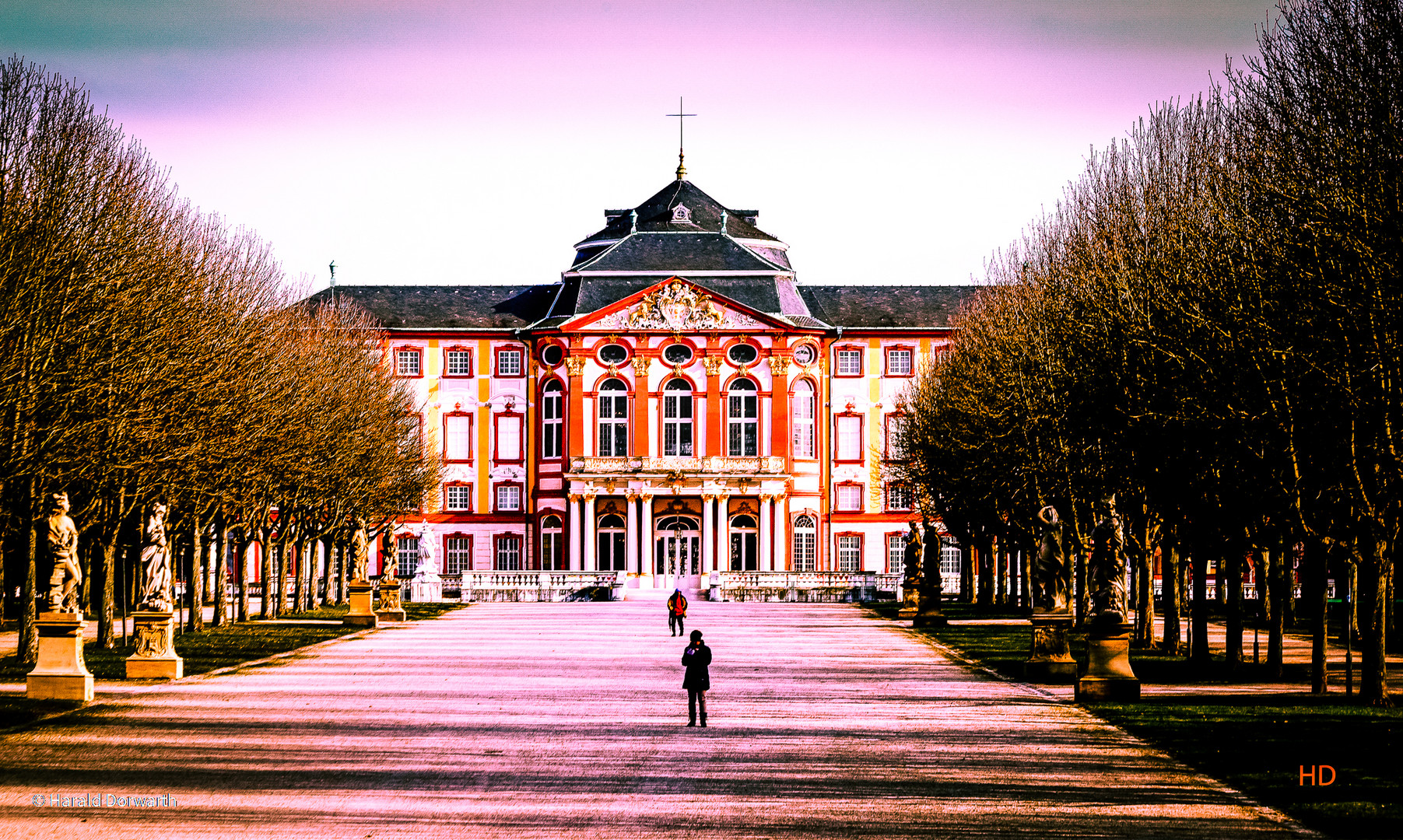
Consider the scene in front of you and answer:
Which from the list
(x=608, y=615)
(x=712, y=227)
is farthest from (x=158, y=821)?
(x=712, y=227)

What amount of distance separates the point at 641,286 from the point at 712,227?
9414 millimetres

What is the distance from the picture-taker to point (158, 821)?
1521 centimetres

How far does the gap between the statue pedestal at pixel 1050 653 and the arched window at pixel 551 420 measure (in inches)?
2311

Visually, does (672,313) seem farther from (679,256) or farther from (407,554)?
(407,554)

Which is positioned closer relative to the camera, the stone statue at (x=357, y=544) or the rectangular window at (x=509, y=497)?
the stone statue at (x=357, y=544)

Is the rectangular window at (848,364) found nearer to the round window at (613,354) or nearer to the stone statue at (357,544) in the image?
the round window at (613,354)

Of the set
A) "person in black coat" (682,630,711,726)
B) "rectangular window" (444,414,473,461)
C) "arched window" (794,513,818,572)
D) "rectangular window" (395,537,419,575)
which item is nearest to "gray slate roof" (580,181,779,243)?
"rectangular window" (444,414,473,461)

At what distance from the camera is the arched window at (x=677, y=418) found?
290 feet

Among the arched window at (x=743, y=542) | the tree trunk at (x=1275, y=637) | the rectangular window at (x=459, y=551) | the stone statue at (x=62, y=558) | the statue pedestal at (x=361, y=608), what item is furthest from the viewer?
the rectangular window at (x=459, y=551)

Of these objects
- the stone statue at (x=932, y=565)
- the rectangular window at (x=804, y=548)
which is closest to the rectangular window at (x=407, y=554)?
the rectangular window at (x=804, y=548)

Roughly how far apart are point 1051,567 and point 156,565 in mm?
17042

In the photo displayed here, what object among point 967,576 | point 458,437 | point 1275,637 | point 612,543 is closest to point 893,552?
point 612,543

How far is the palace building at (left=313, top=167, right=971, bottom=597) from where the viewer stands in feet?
286

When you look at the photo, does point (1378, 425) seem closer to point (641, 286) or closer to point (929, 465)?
point (929, 465)
